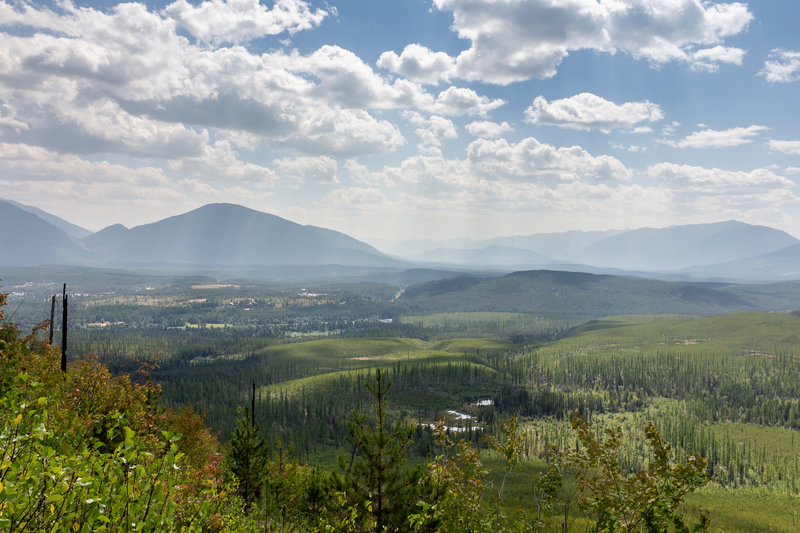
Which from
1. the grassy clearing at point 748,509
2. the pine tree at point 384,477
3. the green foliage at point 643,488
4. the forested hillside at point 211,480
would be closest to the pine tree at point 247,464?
the forested hillside at point 211,480

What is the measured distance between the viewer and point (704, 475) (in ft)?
57.8

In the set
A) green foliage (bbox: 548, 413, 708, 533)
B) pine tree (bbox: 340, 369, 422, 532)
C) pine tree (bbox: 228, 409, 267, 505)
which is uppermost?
green foliage (bbox: 548, 413, 708, 533)

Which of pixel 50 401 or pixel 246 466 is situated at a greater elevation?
pixel 50 401

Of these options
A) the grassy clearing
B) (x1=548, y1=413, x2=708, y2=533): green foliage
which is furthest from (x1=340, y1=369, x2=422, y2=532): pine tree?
the grassy clearing

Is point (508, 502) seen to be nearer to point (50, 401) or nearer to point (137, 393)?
point (137, 393)

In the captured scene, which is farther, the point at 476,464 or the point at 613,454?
the point at 476,464

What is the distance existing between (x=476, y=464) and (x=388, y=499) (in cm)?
596

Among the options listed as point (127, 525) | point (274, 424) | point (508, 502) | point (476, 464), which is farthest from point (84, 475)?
point (274, 424)

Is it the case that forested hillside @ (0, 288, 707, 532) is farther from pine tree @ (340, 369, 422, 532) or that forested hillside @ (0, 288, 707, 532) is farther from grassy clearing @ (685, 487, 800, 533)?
grassy clearing @ (685, 487, 800, 533)

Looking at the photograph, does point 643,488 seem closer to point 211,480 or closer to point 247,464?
point 211,480

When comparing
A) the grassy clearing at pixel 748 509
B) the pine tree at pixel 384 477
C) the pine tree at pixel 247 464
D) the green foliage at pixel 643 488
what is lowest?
the grassy clearing at pixel 748 509

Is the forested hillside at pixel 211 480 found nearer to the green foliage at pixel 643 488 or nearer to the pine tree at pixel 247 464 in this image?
the green foliage at pixel 643 488

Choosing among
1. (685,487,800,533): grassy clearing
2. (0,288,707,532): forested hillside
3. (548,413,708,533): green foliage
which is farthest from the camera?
(685,487,800,533): grassy clearing

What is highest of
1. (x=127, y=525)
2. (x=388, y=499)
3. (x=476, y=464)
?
(x=127, y=525)
